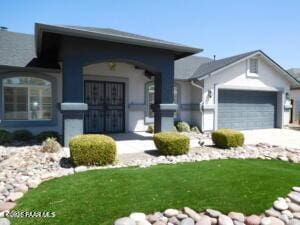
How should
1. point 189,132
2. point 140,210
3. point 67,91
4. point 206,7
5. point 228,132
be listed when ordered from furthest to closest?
point 189,132, point 206,7, point 228,132, point 67,91, point 140,210

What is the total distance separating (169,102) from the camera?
1056cm

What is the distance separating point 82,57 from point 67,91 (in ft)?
4.11

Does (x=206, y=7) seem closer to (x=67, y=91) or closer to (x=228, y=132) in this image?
(x=228, y=132)

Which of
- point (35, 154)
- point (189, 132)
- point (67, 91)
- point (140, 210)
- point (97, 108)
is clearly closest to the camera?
point (140, 210)

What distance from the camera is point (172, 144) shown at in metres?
7.89

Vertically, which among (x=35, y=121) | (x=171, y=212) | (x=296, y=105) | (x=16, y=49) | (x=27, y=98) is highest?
(x=16, y=49)

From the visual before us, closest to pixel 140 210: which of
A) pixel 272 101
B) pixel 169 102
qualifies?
pixel 169 102

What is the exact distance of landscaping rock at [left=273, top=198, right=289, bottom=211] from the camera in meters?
4.24

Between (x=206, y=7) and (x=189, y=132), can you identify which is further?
(x=189, y=132)

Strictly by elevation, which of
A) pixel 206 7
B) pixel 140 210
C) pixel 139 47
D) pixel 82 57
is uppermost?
pixel 206 7

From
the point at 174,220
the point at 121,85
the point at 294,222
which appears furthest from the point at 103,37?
the point at 294,222

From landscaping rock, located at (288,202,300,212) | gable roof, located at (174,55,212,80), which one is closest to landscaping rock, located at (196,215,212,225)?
landscaping rock, located at (288,202,300,212)

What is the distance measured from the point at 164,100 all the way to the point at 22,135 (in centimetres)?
579

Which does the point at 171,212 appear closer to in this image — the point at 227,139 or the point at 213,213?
the point at 213,213
